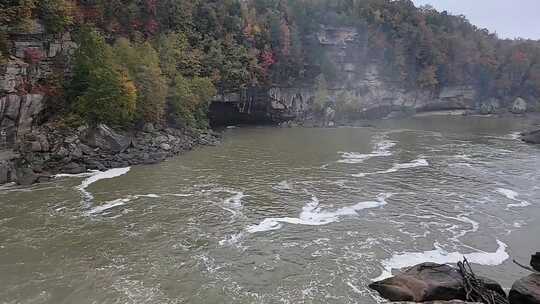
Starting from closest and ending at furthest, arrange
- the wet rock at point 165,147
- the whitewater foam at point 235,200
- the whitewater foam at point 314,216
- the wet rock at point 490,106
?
the whitewater foam at point 314,216 → the whitewater foam at point 235,200 → the wet rock at point 165,147 → the wet rock at point 490,106

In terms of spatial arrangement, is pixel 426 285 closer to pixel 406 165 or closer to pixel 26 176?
pixel 406 165

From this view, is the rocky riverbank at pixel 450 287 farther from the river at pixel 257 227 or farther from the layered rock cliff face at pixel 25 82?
the layered rock cliff face at pixel 25 82

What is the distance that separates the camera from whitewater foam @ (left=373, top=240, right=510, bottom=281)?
17.0m

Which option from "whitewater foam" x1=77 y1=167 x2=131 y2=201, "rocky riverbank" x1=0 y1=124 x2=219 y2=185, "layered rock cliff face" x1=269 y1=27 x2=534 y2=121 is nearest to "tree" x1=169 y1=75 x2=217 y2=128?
"rocky riverbank" x1=0 y1=124 x2=219 y2=185

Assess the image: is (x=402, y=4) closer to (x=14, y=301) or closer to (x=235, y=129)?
(x=235, y=129)

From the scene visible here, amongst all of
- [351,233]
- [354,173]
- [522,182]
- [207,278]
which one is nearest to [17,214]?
[207,278]

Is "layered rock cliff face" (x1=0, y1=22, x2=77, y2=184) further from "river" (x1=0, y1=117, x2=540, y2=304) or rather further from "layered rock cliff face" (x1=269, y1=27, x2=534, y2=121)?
"layered rock cliff face" (x1=269, y1=27, x2=534, y2=121)

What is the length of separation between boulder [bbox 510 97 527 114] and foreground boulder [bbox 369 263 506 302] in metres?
75.2

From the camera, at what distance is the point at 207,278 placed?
15.6 m

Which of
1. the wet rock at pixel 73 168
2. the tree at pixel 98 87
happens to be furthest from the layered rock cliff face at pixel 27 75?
the wet rock at pixel 73 168

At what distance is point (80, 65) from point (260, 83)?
25485 millimetres

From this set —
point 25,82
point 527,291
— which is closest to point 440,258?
point 527,291

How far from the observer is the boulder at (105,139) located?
32.2 meters

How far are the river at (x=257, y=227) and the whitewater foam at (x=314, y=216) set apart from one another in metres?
0.10
